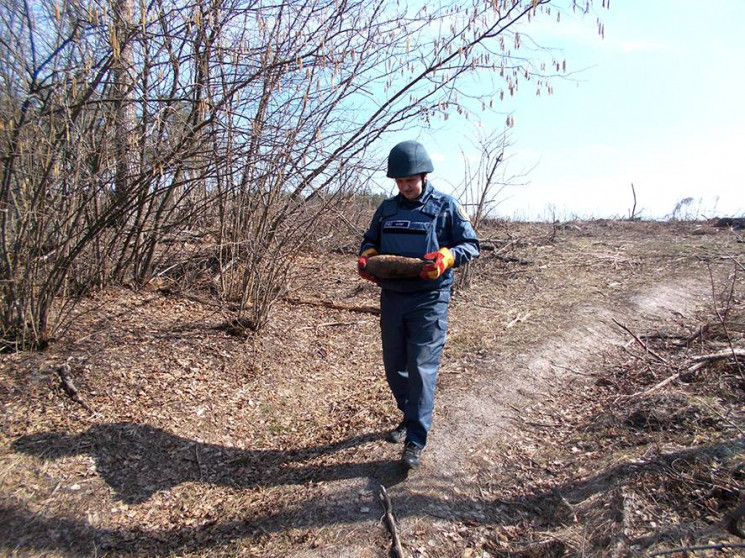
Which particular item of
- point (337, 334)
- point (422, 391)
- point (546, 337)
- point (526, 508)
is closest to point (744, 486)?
point (526, 508)

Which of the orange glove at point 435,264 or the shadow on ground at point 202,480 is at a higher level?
the orange glove at point 435,264

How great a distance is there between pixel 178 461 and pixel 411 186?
2.56 metres

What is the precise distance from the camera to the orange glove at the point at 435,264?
303cm

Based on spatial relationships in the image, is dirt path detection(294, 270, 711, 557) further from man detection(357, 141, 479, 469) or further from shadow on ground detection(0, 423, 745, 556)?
man detection(357, 141, 479, 469)

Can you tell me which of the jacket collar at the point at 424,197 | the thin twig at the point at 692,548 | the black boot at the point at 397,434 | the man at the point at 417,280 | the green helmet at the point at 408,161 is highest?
the green helmet at the point at 408,161

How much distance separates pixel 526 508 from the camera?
3059 mm

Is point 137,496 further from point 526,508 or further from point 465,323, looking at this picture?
point 465,323

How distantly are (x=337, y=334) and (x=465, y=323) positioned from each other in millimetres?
1612

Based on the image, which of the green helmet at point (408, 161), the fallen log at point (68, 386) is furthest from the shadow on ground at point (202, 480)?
the green helmet at point (408, 161)

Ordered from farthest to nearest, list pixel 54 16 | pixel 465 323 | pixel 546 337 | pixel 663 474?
pixel 465 323 < pixel 546 337 < pixel 54 16 < pixel 663 474

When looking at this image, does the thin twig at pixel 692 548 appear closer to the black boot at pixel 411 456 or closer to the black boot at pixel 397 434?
the black boot at pixel 411 456

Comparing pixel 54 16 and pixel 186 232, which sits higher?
pixel 54 16

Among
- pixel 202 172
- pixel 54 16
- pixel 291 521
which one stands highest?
pixel 54 16

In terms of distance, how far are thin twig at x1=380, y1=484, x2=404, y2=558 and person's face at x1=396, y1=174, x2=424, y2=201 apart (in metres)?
1.86
